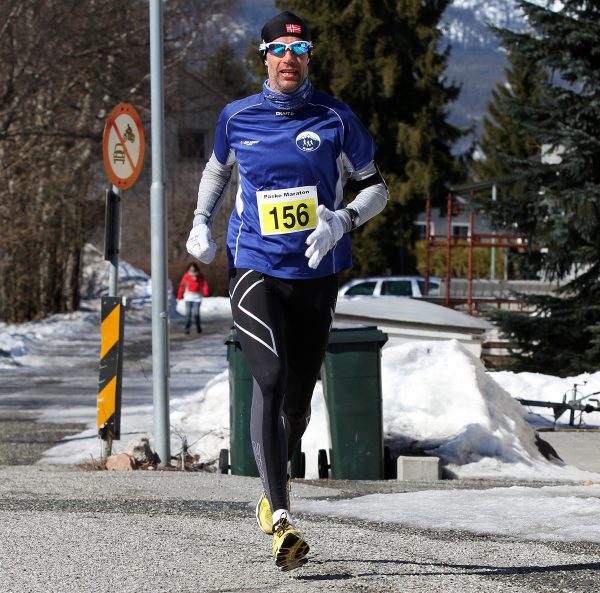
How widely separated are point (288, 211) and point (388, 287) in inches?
1272

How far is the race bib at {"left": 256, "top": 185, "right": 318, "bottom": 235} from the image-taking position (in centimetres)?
568

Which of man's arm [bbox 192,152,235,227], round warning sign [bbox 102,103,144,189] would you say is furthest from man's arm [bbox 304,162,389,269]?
round warning sign [bbox 102,103,144,189]

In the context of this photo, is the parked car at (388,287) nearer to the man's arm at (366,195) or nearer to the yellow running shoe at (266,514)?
the man's arm at (366,195)

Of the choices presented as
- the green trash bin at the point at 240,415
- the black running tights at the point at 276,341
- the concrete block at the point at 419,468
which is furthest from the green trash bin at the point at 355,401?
the black running tights at the point at 276,341

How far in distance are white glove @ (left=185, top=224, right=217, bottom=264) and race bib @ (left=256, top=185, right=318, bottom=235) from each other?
0.34 meters

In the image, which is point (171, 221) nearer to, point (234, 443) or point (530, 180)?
point (530, 180)

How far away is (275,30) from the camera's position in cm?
582

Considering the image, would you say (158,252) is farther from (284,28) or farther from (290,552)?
(290,552)

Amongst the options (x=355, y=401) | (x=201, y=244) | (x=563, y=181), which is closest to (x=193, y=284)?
(x=563, y=181)

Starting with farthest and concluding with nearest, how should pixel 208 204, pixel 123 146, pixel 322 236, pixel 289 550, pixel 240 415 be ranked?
pixel 123 146
pixel 240 415
pixel 208 204
pixel 322 236
pixel 289 550

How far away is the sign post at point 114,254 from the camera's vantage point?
11344mm

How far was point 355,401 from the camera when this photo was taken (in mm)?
9992

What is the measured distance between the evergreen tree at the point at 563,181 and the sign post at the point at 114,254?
876 cm

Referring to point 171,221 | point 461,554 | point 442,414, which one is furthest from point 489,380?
point 171,221
